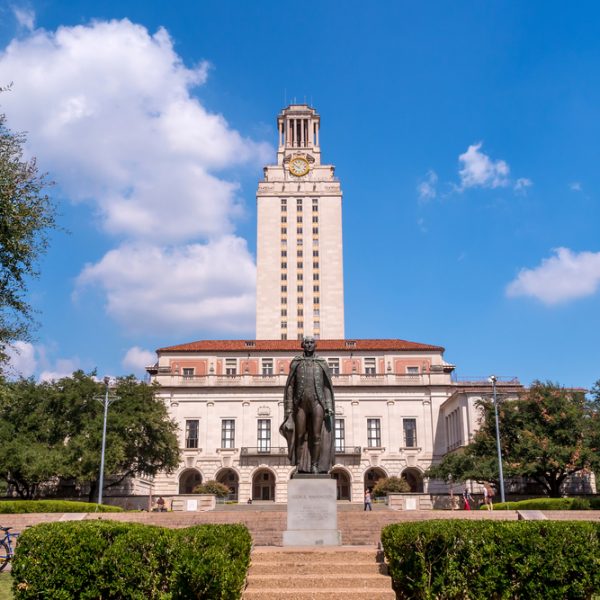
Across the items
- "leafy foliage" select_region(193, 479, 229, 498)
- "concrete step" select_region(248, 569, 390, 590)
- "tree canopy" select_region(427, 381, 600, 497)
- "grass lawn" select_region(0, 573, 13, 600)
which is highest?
"tree canopy" select_region(427, 381, 600, 497)

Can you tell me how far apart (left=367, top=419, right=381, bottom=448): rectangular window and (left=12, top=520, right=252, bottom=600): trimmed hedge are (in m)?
55.7

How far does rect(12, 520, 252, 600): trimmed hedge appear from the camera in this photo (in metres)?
8.64

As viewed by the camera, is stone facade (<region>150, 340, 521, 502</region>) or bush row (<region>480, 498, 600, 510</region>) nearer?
bush row (<region>480, 498, 600, 510</region>)

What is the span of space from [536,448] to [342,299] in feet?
165

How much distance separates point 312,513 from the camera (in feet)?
47.1

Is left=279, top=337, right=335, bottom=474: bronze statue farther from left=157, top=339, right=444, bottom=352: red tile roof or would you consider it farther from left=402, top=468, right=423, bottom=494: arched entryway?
left=157, top=339, right=444, bottom=352: red tile roof

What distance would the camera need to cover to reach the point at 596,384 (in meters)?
36.0

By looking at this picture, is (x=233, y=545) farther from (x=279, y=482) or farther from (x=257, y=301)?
(x=257, y=301)

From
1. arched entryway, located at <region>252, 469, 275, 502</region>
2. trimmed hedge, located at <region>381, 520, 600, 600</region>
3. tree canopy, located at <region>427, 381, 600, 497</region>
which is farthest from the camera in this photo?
arched entryway, located at <region>252, 469, 275, 502</region>

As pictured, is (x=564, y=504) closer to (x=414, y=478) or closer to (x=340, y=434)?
(x=340, y=434)

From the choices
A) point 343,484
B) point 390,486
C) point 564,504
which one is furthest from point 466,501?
point 343,484

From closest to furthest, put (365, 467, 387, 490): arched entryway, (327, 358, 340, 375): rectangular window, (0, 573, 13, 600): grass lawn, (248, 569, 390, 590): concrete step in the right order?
(248, 569, 390, 590): concrete step < (0, 573, 13, 600): grass lawn < (365, 467, 387, 490): arched entryway < (327, 358, 340, 375): rectangular window

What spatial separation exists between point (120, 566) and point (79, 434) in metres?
39.0

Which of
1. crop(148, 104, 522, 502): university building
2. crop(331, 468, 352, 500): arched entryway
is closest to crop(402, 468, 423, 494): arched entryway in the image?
crop(148, 104, 522, 502): university building
